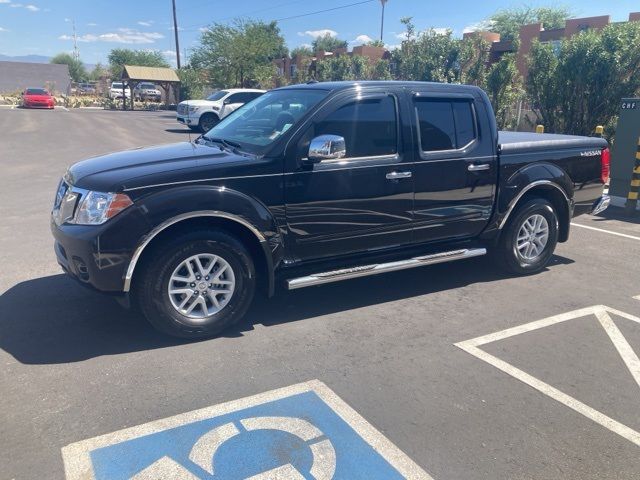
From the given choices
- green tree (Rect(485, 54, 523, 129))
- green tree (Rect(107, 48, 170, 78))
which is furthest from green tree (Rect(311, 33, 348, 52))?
green tree (Rect(485, 54, 523, 129))

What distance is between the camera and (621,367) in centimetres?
390

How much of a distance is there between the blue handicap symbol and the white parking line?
4.46 ft

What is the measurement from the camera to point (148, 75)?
40625mm

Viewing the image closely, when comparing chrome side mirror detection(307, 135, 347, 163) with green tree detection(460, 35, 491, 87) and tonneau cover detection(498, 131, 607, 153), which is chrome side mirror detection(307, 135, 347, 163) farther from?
green tree detection(460, 35, 491, 87)

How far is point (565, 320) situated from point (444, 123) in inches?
81.1

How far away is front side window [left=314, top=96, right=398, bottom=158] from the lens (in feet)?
14.9

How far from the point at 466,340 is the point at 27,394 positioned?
10.1 ft

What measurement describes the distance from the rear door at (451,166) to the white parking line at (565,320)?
1.17 meters

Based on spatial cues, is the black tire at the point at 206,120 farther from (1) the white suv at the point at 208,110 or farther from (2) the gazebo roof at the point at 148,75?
(2) the gazebo roof at the point at 148,75

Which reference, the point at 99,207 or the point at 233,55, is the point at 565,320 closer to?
the point at 99,207

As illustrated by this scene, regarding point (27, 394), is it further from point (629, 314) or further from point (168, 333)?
point (629, 314)

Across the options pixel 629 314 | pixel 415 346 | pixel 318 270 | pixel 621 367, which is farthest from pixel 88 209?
pixel 629 314

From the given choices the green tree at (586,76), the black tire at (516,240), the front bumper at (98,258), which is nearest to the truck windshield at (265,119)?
the front bumper at (98,258)

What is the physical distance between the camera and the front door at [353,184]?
14.3ft
